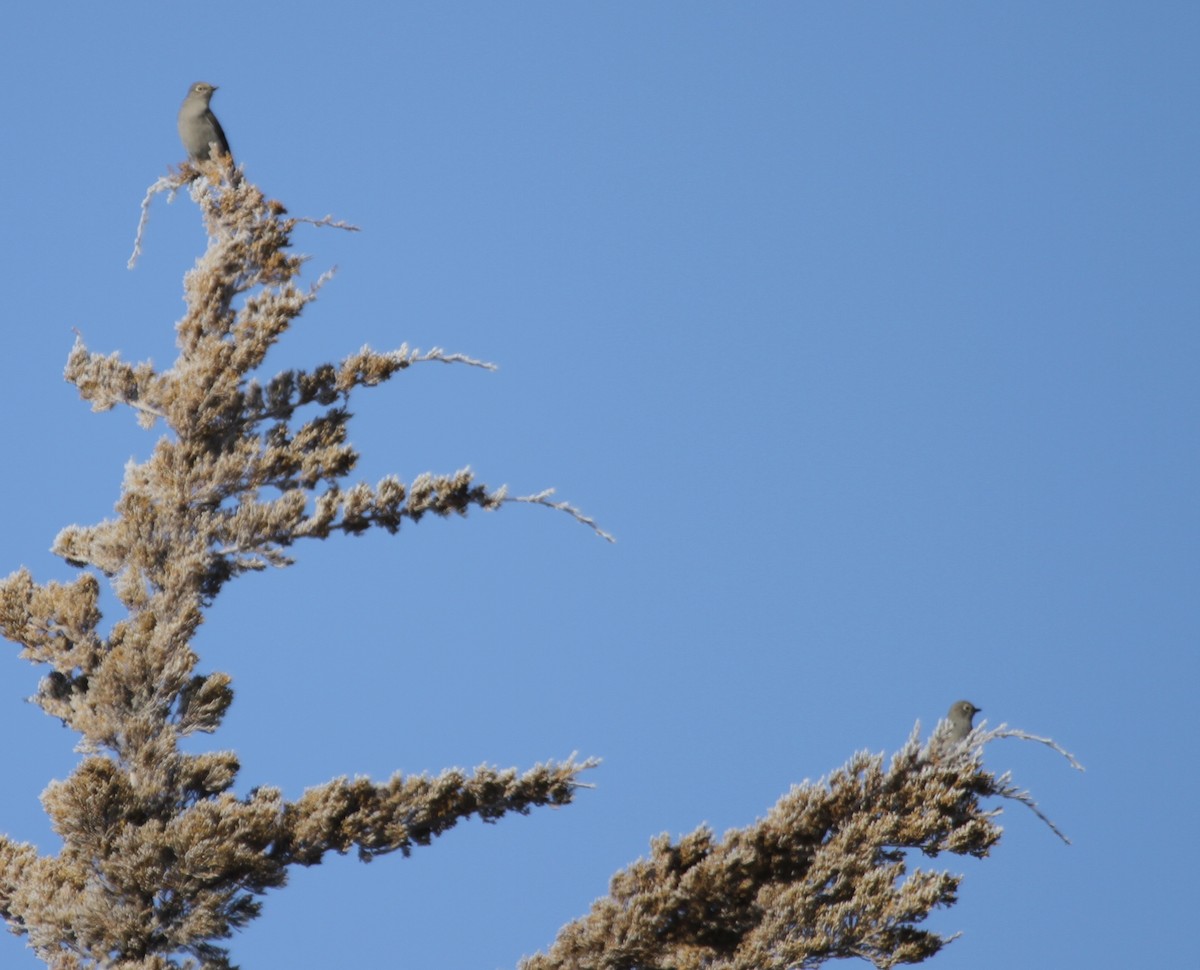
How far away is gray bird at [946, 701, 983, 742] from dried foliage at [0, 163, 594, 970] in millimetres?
2403

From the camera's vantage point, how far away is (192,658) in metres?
9.76

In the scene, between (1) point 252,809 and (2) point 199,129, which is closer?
(1) point 252,809

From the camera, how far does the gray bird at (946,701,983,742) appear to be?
1029cm

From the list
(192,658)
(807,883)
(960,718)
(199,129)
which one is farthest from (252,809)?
(199,129)

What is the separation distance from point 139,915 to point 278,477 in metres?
2.77

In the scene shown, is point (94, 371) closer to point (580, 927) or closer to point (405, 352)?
point (405, 352)

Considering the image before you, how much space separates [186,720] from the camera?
9734mm

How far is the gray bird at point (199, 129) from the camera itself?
537 inches

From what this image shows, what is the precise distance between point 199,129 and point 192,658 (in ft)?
18.8

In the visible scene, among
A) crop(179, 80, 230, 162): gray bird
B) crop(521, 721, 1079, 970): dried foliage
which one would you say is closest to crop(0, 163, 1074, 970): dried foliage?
crop(521, 721, 1079, 970): dried foliage

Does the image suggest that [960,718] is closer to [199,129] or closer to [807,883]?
[807,883]

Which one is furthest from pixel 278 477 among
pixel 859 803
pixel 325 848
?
pixel 859 803

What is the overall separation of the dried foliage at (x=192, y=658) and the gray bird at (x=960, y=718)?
2.40m

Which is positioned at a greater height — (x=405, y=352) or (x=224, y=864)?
(x=405, y=352)
